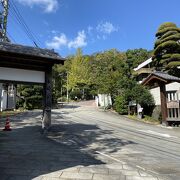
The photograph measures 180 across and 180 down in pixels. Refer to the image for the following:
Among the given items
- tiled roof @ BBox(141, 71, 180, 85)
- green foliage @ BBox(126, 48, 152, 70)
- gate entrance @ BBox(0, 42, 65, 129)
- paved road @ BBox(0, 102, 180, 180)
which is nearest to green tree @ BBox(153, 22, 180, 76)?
tiled roof @ BBox(141, 71, 180, 85)

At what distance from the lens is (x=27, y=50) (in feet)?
43.2

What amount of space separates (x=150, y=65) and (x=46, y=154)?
2892cm

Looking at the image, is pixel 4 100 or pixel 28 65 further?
pixel 4 100

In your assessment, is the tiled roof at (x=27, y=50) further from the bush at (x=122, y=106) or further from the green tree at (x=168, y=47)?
the green tree at (x=168, y=47)

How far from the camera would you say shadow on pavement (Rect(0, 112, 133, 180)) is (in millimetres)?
7140

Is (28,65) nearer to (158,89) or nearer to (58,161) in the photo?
(58,161)

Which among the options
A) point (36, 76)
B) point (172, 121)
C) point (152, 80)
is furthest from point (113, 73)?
point (36, 76)

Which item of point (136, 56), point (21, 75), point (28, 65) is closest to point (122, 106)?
point (28, 65)

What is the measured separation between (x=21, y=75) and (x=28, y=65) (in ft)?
2.11

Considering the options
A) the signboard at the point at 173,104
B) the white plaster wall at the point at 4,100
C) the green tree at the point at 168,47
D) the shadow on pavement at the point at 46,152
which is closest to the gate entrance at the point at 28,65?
the shadow on pavement at the point at 46,152

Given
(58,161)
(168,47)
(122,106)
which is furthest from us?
(168,47)

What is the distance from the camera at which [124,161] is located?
8.41m

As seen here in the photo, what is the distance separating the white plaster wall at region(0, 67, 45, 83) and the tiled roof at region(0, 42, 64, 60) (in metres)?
1.06

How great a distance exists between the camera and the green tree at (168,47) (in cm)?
2744
